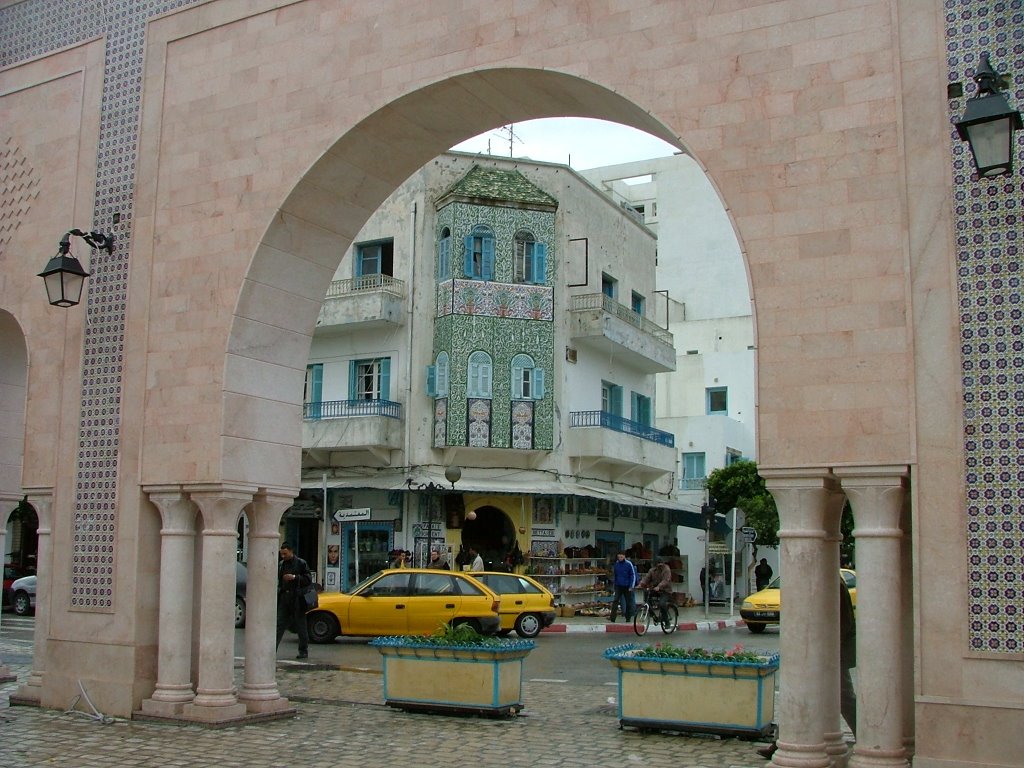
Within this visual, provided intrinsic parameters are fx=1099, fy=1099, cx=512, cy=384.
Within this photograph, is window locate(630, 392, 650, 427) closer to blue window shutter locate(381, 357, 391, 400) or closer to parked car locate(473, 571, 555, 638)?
blue window shutter locate(381, 357, 391, 400)

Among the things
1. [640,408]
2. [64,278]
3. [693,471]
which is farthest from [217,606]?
[693,471]

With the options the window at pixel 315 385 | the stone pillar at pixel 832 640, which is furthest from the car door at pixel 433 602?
the window at pixel 315 385

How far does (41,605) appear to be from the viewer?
10.2 m

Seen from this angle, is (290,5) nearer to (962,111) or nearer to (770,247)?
(770,247)

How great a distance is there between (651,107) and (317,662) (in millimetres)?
8895

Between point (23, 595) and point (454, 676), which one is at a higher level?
point (454, 676)

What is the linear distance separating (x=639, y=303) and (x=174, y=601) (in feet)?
74.5

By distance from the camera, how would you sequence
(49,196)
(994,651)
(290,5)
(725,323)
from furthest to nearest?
1. (725,323)
2. (49,196)
3. (290,5)
4. (994,651)

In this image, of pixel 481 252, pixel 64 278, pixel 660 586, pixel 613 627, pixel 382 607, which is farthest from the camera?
pixel 481 252

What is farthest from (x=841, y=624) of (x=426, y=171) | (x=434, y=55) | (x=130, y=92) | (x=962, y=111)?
(x=426, y=171)

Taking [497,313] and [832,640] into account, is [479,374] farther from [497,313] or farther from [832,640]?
[832,640]

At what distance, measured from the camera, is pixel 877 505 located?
654 centimetres

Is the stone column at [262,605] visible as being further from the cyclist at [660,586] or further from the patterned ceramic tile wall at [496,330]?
the patterned ceramic tile wall at [496,330]

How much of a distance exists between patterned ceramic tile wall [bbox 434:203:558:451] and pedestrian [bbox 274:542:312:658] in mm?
10682
